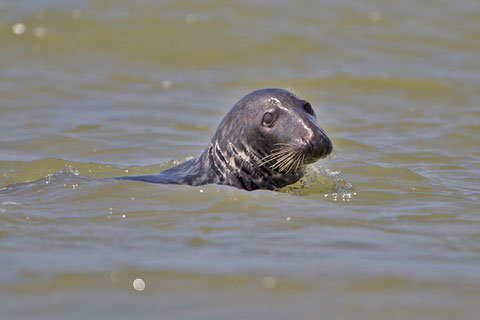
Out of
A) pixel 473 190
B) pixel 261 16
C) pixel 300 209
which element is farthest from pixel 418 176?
pixel 261 16

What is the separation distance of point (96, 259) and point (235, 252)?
2.65 feet

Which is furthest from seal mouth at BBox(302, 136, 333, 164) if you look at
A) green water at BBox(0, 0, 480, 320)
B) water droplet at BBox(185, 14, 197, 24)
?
water droplet at BBox(185, 14, 197, 24)

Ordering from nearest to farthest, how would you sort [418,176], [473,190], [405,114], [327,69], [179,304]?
[179,304] → [473,190] → [418,176] → [405,114] → [327,69]

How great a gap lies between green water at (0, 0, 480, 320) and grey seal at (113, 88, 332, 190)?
26 centimetres

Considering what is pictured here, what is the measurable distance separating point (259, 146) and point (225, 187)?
53cm

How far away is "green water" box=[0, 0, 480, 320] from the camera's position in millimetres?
4117

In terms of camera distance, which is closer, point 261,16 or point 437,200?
point 437,200

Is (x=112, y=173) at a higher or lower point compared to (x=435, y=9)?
lower

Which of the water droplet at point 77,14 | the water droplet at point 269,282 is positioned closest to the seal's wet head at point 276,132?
the water droplet at point 269,282

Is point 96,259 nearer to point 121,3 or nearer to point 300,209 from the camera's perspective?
point 300,209

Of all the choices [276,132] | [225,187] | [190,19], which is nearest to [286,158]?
[276,132]

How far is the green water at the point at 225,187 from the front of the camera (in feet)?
13.5

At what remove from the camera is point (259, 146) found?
6.64m

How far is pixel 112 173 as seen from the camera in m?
8.11
